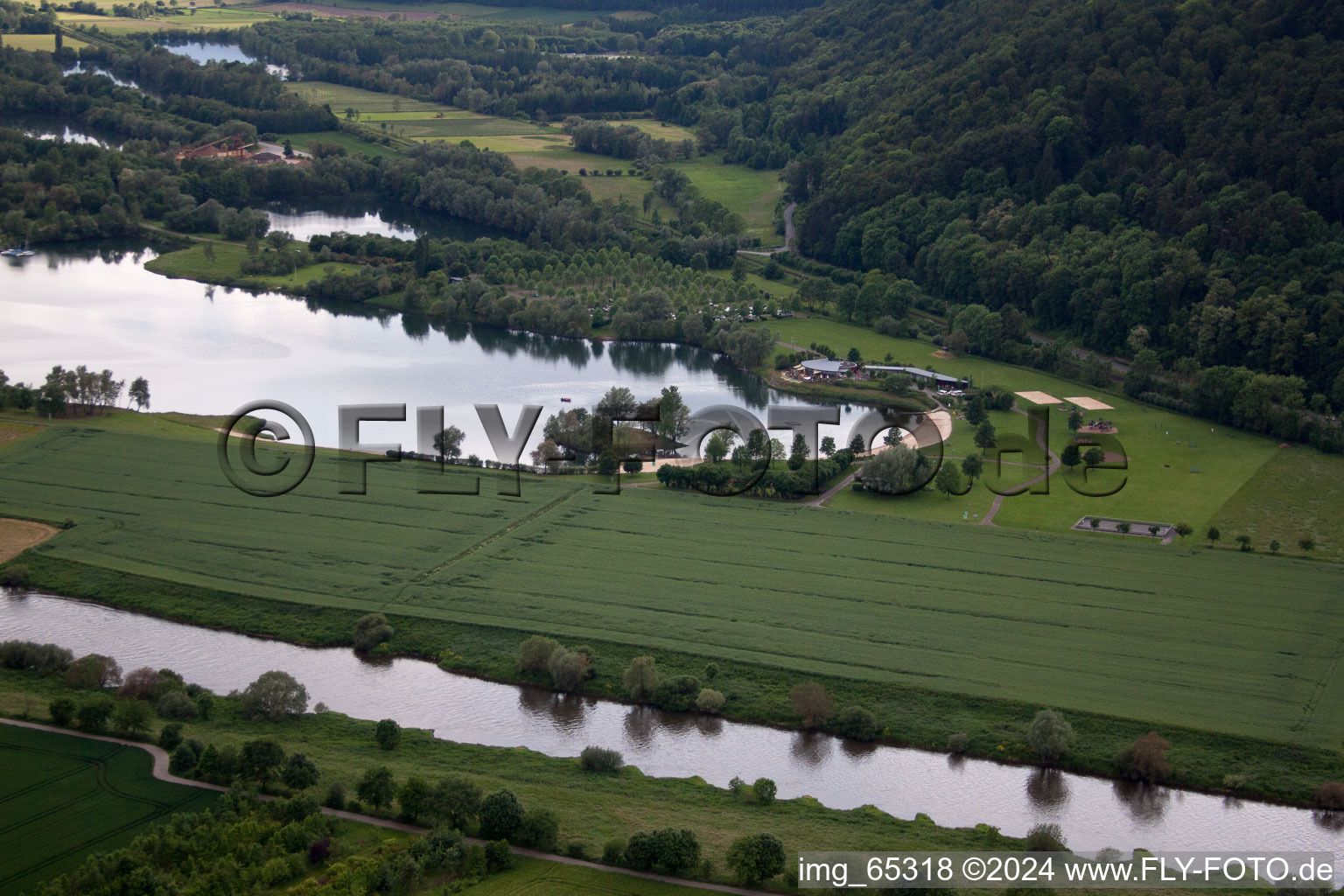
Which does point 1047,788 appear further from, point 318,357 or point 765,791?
point 318,357

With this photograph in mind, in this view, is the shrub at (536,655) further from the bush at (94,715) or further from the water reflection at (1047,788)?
the water reflection at (1047,788)

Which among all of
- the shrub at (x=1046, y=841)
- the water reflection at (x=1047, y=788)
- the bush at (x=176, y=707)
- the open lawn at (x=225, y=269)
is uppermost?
the open lawn at (x=225, y=269)

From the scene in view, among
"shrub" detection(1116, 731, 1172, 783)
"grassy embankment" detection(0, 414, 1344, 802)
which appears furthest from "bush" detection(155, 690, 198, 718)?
"shrub" detection(1116, 731, 1172, 783)

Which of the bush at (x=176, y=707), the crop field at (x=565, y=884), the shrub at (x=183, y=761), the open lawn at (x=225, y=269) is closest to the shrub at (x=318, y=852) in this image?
the crop field at (x=565, y=884)

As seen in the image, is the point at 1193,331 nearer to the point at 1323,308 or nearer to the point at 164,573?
the point at 1323,308

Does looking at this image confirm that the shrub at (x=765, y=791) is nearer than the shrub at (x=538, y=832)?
No

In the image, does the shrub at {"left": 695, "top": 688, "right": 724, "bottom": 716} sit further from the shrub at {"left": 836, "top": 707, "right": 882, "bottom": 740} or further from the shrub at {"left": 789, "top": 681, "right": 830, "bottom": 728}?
the shrub at {"left": 836, "top": 707, "right": 882, "bottom": 740}
